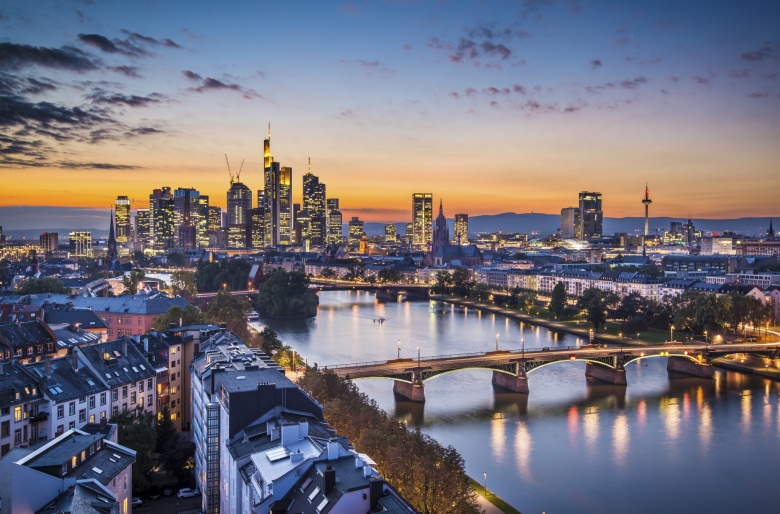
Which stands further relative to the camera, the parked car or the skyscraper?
the skyscraper

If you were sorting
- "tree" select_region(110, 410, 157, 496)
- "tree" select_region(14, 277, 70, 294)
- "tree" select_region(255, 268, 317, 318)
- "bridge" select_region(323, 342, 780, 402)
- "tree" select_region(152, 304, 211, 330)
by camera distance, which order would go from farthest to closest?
"tree" select_region(255, 268, 317, 318) → "tree" select_region(14, 277, 70, 294) → "tree" select_region(152, 304, 211, 330) → "bridge" select_region(323, 342, 780, 402) → "tree" select_region(110, 410, 157, 496)

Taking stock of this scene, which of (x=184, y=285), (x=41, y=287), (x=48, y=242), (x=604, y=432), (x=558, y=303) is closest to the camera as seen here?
(x=604, y=432)

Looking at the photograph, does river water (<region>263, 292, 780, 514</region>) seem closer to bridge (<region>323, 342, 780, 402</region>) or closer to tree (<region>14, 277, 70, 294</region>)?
bridge (<region>323, 342, 780, 402</region>)

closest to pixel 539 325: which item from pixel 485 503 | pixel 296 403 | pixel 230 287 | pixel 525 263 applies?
pixel 230 287

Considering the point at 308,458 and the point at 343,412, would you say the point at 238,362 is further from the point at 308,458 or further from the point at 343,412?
→ the point at 308,458

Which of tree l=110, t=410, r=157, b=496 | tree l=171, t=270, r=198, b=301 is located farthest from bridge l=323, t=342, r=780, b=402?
tree l=171, t=270, r=198, b=301

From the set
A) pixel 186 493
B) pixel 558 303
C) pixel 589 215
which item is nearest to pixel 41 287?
pixel 186 493

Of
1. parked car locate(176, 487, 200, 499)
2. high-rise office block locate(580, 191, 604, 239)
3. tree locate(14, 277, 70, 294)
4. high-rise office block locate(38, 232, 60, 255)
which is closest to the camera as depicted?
parked car locate(176, 487, 200, 499)

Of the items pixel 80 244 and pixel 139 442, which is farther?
pixel 80 244

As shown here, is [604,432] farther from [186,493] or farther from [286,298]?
[286,298]
